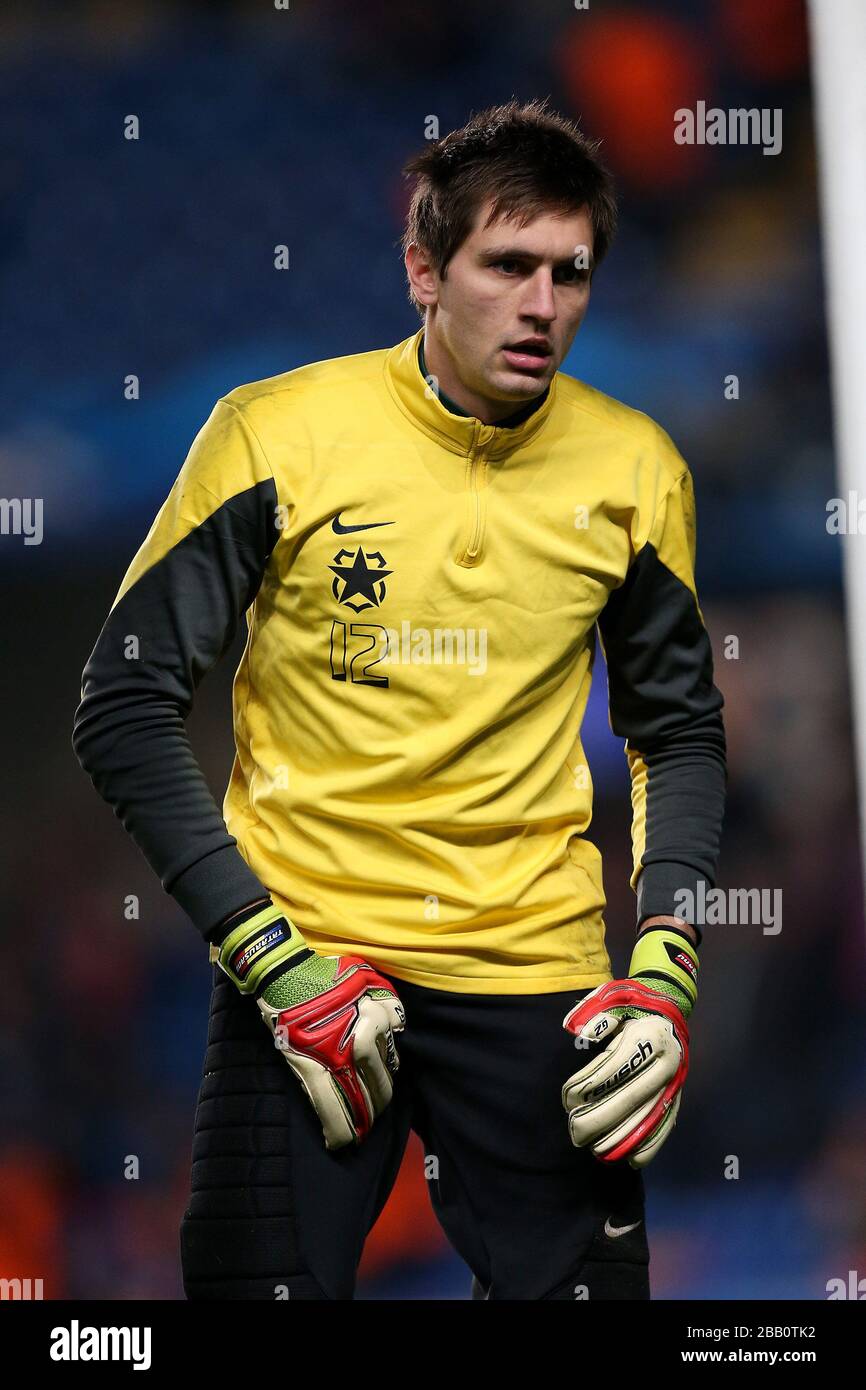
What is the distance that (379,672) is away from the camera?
1.72 meters

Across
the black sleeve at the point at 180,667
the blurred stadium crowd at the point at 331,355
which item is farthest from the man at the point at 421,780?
the blurred stadium crowd at the point at 331,355

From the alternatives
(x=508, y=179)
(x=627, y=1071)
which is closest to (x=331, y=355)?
(x=508, y=179)

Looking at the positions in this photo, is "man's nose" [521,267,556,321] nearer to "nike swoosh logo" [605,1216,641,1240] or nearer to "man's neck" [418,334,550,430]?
"man's neck" [418,334,550,430]

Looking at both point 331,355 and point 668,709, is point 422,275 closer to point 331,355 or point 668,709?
point 668,709

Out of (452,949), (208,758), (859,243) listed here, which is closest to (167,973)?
(208,758)

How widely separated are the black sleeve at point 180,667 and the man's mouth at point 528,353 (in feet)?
0.86

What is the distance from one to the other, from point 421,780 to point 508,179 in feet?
1.95

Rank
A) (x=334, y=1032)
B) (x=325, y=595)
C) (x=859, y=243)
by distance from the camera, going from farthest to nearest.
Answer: (x=859, y=243) < (x=325, y=595) < (x=334, y=1032)

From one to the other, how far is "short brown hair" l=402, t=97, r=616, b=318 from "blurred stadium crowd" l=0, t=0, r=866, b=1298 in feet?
2.58

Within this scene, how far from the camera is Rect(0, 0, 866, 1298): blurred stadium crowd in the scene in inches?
99.8
